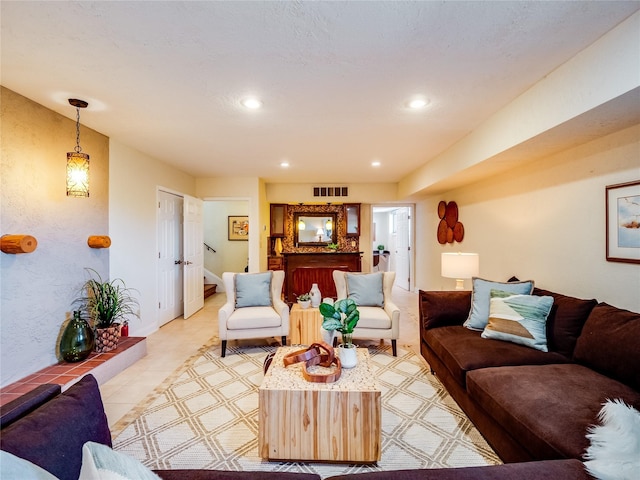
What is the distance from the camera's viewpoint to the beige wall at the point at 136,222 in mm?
3377

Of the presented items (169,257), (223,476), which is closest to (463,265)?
(223,476)

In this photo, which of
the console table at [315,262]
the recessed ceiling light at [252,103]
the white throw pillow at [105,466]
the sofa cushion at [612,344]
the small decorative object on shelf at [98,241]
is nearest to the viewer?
the white throw pillow at [105,466]

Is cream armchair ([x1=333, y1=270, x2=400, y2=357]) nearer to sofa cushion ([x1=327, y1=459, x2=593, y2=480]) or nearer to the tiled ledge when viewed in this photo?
sofa cushion ([x1=327, y1=459, x2=593, y2=480])

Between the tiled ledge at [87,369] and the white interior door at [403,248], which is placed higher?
the white interior door at [403,248]

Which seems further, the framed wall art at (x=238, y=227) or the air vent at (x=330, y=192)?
the framed wall art at (x=238, y=227)

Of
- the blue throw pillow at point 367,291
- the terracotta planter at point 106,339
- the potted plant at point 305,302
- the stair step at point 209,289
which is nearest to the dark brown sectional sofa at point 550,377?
the blue throw pillow at point 367,291

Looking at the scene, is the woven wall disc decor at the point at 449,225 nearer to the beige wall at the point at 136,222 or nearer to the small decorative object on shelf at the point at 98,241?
the beige wall at the point at 136,222

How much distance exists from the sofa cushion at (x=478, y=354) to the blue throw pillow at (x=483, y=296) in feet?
0.42

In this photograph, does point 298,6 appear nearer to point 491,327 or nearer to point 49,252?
point 491,327

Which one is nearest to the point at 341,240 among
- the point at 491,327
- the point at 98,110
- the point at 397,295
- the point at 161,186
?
the point at 397,295

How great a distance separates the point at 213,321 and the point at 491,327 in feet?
12.5

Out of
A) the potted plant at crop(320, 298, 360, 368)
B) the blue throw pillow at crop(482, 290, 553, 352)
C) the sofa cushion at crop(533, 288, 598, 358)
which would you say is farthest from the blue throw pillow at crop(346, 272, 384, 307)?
the sofa cushion at crop(533, 288, 598, 358)

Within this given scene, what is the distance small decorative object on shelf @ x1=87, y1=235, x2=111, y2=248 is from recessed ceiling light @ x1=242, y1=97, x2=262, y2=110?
205cm

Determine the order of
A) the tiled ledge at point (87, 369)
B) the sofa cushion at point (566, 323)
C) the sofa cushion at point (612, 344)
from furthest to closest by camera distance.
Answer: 1. the tiled ledge at point (87, 369)
2. the sofa cushion at point (566, 323)
3. the sofa cushion at point (612, 344)
